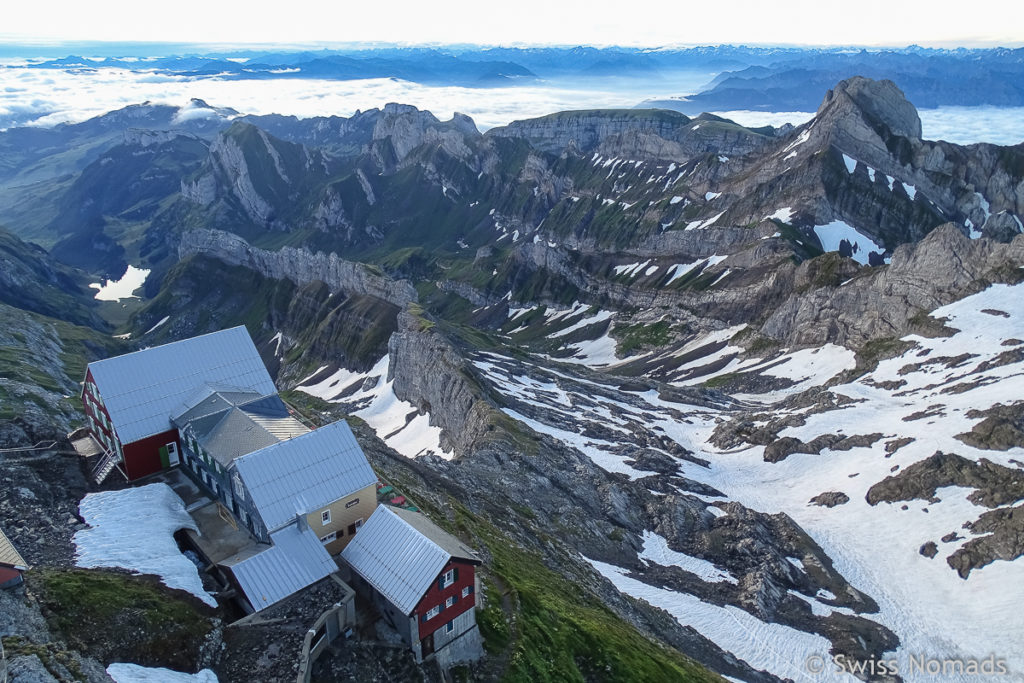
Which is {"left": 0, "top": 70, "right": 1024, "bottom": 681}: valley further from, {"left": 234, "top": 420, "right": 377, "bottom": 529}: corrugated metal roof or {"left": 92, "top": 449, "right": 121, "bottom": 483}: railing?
{"left": 234, "top": 420, "right": 377, "bottom": 529}: corrugated metal roof

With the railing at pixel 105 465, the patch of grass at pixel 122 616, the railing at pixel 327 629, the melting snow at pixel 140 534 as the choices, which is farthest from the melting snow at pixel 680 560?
the railing at pixel 105 465

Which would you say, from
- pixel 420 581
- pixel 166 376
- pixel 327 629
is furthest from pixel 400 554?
pixel 166 376

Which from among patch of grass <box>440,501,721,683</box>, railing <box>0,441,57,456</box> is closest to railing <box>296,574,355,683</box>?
patch of grass <box>440,501,721,683</box>

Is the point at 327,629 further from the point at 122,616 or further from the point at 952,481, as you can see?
the point at 952,481

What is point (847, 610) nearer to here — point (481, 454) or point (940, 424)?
point (940, 424)

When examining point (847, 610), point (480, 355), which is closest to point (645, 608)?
point (847, 610)

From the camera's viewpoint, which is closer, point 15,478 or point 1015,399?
point 15,478
